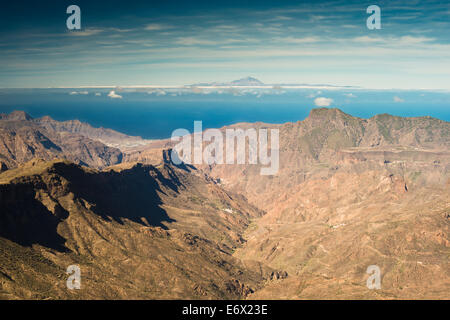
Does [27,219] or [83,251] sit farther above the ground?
[27,219]

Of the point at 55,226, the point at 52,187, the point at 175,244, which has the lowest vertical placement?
the point at 175,244

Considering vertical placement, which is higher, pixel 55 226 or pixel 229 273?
pixel 55 226

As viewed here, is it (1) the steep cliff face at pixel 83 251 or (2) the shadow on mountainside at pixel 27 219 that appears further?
(2) the shadow on mountainside at pixel 27 219

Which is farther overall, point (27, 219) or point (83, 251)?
point (83, 251)

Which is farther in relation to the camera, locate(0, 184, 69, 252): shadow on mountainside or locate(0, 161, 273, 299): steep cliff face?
locate(0, 184, 69, 252): shadow on mountainside

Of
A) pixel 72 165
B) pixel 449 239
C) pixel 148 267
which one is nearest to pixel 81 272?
pixel 148 267
